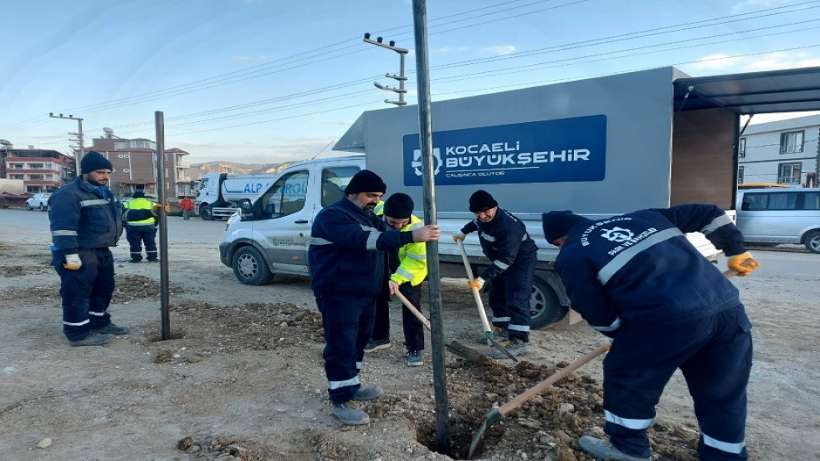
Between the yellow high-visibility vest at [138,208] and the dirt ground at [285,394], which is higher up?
the yellow high-visibility vest at [138,208]

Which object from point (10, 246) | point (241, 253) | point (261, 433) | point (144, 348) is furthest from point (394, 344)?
point (10, 246)

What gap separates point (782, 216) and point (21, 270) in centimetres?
1646

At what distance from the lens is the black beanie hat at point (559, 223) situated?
2832 millimetres

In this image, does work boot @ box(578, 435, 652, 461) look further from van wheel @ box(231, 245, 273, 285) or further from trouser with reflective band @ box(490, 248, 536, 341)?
van wheel @ box(231, 245, 273, 285)

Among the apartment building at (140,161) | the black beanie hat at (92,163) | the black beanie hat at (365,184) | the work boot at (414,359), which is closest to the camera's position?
the black beanie hat at (365,184)

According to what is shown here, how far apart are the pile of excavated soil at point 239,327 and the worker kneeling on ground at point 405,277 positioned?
0.68m

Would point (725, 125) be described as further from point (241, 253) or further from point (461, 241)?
point (241, 253)

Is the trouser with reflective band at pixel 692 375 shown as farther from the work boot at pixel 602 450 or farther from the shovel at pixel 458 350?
the shovel at pixel 458 350

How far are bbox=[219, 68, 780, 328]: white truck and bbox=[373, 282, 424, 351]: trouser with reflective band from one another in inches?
45.1

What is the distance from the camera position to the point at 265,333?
17.0 ft

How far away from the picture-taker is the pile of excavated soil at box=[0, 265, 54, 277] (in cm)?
865

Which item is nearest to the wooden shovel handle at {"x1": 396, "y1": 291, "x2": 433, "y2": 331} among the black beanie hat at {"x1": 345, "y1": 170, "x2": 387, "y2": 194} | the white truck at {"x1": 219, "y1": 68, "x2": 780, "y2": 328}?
the black beanie hat at {"x1": 345, "y1": 170, "x2": 387, "y2": 194}

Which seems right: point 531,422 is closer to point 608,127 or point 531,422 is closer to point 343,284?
point 343,284

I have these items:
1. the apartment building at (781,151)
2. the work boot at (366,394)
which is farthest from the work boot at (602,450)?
the apartment building at (781,151)
